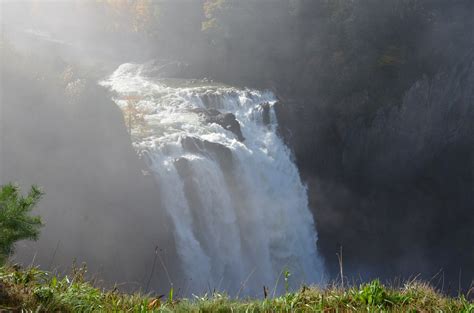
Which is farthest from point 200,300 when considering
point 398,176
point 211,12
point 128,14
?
point 128,14

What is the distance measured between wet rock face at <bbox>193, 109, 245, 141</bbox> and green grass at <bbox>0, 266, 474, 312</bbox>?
20.2m

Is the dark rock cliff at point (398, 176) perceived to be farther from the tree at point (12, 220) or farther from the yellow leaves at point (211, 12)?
the tree at point (12, 220)

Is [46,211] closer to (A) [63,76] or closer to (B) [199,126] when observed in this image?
(A) [63,76]

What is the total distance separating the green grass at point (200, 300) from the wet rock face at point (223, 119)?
20.2m

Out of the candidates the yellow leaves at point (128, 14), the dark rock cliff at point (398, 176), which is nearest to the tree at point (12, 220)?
the dark rock cliff at point (398, 176)

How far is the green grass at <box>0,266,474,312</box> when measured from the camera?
426 cm

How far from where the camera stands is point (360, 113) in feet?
110

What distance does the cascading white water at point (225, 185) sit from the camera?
20.3 m

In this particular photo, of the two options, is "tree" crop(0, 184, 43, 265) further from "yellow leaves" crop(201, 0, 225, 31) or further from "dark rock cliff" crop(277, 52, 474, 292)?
"yellow leaves" crop(201, 0, 225, 31)

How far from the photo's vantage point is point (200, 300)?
5.04m

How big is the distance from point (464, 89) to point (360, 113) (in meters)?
9.73

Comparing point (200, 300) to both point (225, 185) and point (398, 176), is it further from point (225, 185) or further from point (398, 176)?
point (398, 176)

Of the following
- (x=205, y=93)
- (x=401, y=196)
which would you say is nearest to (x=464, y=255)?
(x=401, y=196)

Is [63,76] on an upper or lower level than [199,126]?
upper
